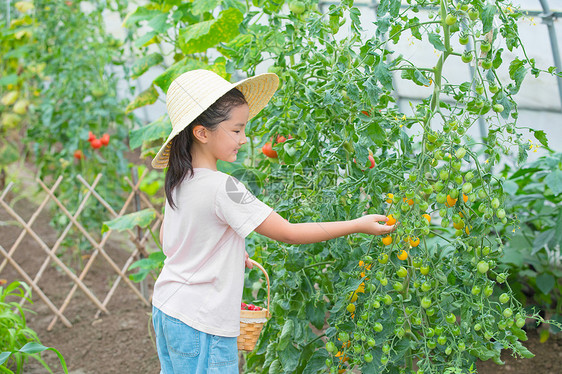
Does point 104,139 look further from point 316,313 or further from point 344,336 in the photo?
point 344,336

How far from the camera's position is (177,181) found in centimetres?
152

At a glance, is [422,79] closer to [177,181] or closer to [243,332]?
[177,181]

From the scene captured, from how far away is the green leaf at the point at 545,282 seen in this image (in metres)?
2.75

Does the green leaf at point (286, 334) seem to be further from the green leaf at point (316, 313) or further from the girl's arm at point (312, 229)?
the girl's arm at point (312, 229)

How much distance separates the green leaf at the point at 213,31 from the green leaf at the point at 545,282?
1701 millimetres

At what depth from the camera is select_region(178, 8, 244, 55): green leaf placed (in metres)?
2.35

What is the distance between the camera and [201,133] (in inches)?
59.1

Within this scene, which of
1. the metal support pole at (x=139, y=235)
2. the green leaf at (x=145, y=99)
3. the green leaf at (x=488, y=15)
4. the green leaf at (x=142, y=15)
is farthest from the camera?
the metal support pole at (x=139, y=235)

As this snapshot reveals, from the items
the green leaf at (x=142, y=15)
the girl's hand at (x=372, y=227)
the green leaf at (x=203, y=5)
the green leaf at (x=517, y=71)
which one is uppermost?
the green leaf at (x=517, y=71)

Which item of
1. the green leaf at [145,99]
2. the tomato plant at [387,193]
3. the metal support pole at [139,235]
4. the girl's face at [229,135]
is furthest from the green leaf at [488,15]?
the metal support pole at [139,235]

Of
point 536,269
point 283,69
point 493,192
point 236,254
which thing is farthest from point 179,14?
point 536,269

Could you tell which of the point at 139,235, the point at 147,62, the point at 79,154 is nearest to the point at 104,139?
the point at 79,154

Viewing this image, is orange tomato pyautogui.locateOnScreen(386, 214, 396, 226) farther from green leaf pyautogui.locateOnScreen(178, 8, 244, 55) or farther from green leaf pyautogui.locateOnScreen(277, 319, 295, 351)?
green leaf pyautogui.locateOnScreen(178, 8, 244, 55)

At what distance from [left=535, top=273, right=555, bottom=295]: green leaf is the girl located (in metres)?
1.68
